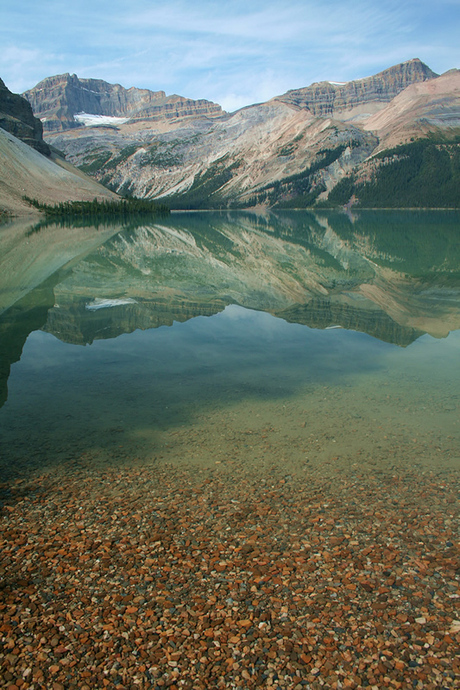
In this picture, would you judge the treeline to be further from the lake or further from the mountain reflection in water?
the lake

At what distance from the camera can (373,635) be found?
760cm

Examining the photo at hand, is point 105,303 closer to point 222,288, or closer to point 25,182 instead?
point 222,288

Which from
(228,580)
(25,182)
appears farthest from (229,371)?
(25,182)

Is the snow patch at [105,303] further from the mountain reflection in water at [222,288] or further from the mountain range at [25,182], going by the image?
the mountain range at [25,182]

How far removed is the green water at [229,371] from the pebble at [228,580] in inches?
55.4

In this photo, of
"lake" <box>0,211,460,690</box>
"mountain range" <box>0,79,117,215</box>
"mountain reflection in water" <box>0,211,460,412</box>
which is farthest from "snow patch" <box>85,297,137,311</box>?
"mountain range" <box>0,79,117,215</box>

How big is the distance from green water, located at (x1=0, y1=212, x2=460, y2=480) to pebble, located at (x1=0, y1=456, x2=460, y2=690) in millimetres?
1407

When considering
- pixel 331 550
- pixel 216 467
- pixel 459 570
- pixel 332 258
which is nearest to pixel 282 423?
pixel 216 467

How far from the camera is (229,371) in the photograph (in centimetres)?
2117

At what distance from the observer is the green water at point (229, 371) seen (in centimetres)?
1412

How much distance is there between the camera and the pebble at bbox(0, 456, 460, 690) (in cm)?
705

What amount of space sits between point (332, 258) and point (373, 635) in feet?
195

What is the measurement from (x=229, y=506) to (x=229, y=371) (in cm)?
1023

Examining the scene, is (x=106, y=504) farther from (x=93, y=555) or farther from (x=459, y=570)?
(x=459, y=570)
